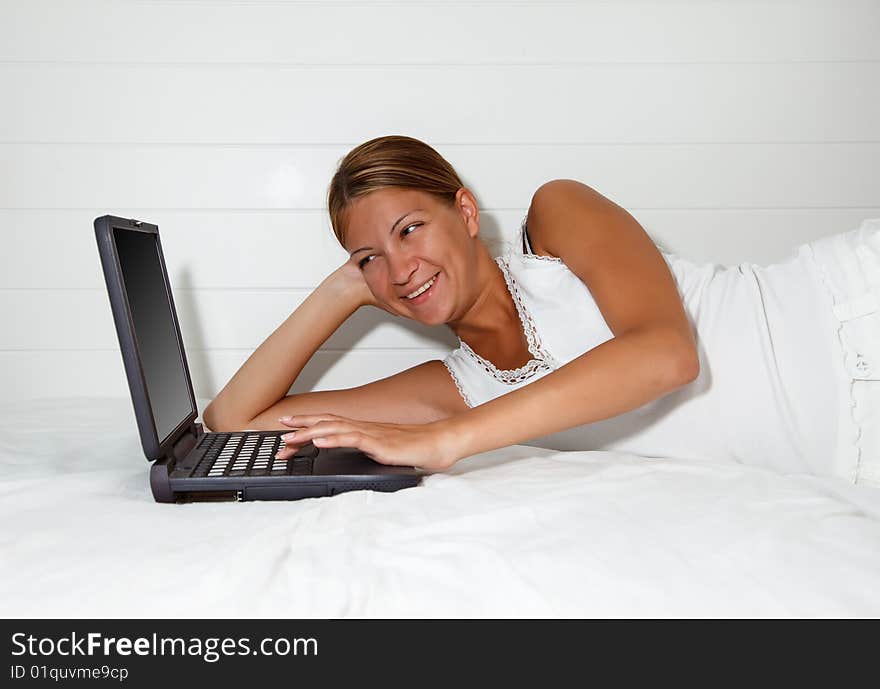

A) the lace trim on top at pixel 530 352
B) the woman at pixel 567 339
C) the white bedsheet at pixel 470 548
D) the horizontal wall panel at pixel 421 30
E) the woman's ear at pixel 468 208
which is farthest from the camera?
the horizontal wall panel at pixel 421 30

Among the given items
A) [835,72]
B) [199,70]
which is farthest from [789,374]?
[199,70]

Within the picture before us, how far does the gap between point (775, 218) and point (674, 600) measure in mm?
1476

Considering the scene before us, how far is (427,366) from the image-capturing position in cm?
162

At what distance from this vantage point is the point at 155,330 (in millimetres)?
1157

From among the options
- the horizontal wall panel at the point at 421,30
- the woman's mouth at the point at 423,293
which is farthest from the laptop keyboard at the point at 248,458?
the horizontal wall panel at the point at 421,30

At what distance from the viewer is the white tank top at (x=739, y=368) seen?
1244 millimetres

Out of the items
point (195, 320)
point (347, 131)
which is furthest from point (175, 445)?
point (347, 131)

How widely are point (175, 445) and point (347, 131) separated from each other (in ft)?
3.10

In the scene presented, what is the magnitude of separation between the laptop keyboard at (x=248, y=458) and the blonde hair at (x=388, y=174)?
444 mm

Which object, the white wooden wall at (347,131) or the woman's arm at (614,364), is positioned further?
the white wooden wall at (347,131)

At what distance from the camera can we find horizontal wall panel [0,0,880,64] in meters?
Result: 1.80

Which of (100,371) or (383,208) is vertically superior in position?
(383,208)

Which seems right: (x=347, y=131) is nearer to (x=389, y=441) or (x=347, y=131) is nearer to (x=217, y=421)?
(x=217, y=421)

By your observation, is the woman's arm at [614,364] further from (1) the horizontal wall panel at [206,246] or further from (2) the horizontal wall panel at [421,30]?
(2) the horizontal wall panel at [421,30]
